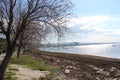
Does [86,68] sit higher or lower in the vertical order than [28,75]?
lower

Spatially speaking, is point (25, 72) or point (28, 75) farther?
point (25, 72)

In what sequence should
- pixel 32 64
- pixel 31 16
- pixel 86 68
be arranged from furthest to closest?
pixel 86 68 → pixel 32 64 → pixel 31 16

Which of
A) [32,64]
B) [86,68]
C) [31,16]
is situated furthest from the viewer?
[86,68]

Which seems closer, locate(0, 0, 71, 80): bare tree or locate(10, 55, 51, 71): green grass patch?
locate(0, 0, 71, 80): bare tree

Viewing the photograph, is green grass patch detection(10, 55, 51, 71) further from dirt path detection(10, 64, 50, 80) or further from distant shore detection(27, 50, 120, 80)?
dirt path detection(10, 64, 50, 80)

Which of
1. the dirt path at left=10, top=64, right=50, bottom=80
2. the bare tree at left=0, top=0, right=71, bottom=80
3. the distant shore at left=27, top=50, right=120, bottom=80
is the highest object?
the bare tree at left=0, top=0, right=71, bottom=80

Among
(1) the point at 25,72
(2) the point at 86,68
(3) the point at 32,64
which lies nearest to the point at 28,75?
(1) the point at 25,72

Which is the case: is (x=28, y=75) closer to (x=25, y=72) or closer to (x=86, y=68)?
(x=25, y=72)

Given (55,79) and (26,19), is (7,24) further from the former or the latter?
(55,79)

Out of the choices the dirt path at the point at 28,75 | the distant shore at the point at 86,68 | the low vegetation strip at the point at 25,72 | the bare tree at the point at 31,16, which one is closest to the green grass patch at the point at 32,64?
the low vegetation strip at the point at 25,72

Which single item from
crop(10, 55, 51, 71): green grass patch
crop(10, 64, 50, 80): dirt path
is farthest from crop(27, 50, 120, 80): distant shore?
crop(10, 55, 51, 71): green grass patch

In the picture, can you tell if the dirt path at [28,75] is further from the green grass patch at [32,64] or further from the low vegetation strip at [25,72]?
the green grass patch at [32,64]

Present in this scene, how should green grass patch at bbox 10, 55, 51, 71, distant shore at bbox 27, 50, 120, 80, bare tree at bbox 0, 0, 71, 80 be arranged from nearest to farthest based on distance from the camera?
bare tree at bbox 0, 0, 71, 80 → distant shore at bbox 27, 50, 120, 80 → green grass patch at bbox 10, 55, 51, 71

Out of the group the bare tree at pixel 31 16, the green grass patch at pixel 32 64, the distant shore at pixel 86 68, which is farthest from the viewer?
the green grass patch at pixel 32 64
